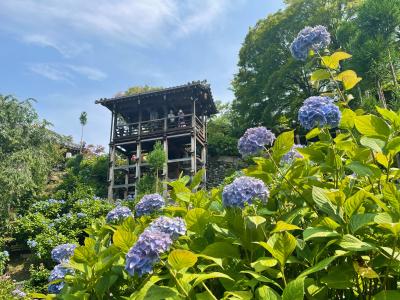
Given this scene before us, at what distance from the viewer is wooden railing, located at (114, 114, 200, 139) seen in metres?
19.0

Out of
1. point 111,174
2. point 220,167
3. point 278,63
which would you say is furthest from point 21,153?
point 278,63

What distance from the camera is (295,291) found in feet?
3.99

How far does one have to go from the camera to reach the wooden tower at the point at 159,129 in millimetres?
18594

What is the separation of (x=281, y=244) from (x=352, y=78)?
47.4 inches

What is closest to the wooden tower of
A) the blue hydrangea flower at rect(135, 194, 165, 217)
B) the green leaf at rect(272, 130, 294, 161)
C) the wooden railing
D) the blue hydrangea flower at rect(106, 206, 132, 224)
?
the wooden railing

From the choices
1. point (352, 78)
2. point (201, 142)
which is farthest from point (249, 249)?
point (201, 142)

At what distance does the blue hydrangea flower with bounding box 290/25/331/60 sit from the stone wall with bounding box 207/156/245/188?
1726 centimetres

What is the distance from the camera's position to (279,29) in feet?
70.9

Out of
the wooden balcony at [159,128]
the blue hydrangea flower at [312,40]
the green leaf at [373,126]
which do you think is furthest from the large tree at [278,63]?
the green leaf at [373,126]

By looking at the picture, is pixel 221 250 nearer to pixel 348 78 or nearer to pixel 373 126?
pixel 373 126

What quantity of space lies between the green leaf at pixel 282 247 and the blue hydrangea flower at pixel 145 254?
361 mm

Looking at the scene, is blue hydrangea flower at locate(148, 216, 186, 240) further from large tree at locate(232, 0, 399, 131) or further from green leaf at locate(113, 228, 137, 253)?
large tree at locate(232, 0, 399, 131)

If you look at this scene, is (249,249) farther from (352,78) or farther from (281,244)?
(352,78)

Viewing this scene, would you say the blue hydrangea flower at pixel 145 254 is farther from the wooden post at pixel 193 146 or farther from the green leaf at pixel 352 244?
the wooden post at pixel 193 146
